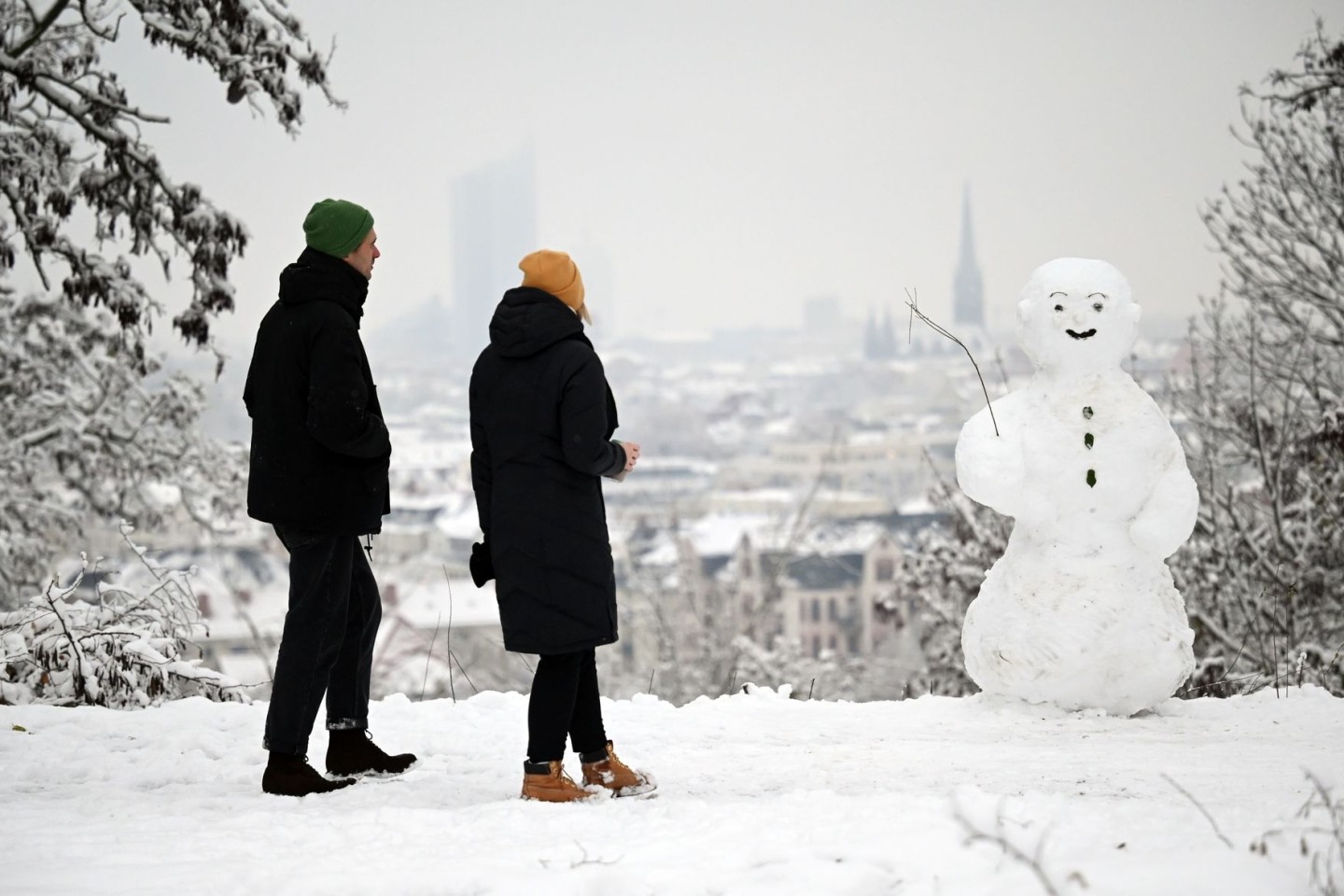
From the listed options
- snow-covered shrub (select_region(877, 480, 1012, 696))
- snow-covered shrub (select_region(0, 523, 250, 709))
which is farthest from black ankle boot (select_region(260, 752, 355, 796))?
snow-covered shrub (select_region(877, 480, 1012, 696))

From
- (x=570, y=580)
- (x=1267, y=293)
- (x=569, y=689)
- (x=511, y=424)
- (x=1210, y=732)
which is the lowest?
(x=1210, y=732)

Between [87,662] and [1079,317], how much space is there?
15.2 feet

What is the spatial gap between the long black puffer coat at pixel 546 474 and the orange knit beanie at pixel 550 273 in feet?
0.17

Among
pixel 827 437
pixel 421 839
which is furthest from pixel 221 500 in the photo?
pixel 827 437

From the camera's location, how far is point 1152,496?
5.67 meters

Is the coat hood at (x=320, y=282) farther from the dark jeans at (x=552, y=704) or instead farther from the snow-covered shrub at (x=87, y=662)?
the snow-covered shrub at (x=87, y=662)

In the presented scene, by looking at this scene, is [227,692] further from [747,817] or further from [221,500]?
[221,500]

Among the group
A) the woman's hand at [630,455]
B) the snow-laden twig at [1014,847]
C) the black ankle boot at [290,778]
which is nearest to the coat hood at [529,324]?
the woman's hand at [630,455]

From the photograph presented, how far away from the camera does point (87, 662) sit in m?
→ 5.71

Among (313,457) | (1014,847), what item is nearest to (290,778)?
(313,457)

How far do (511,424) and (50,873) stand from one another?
1729mm

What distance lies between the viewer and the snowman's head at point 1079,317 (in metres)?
5.77

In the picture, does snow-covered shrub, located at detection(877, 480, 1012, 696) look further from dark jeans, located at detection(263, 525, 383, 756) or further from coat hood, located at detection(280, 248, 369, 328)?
coat hood, located at detection(280, 248, 369, 328)

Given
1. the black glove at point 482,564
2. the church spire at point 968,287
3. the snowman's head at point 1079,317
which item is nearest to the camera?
the black glove at point 482,564
